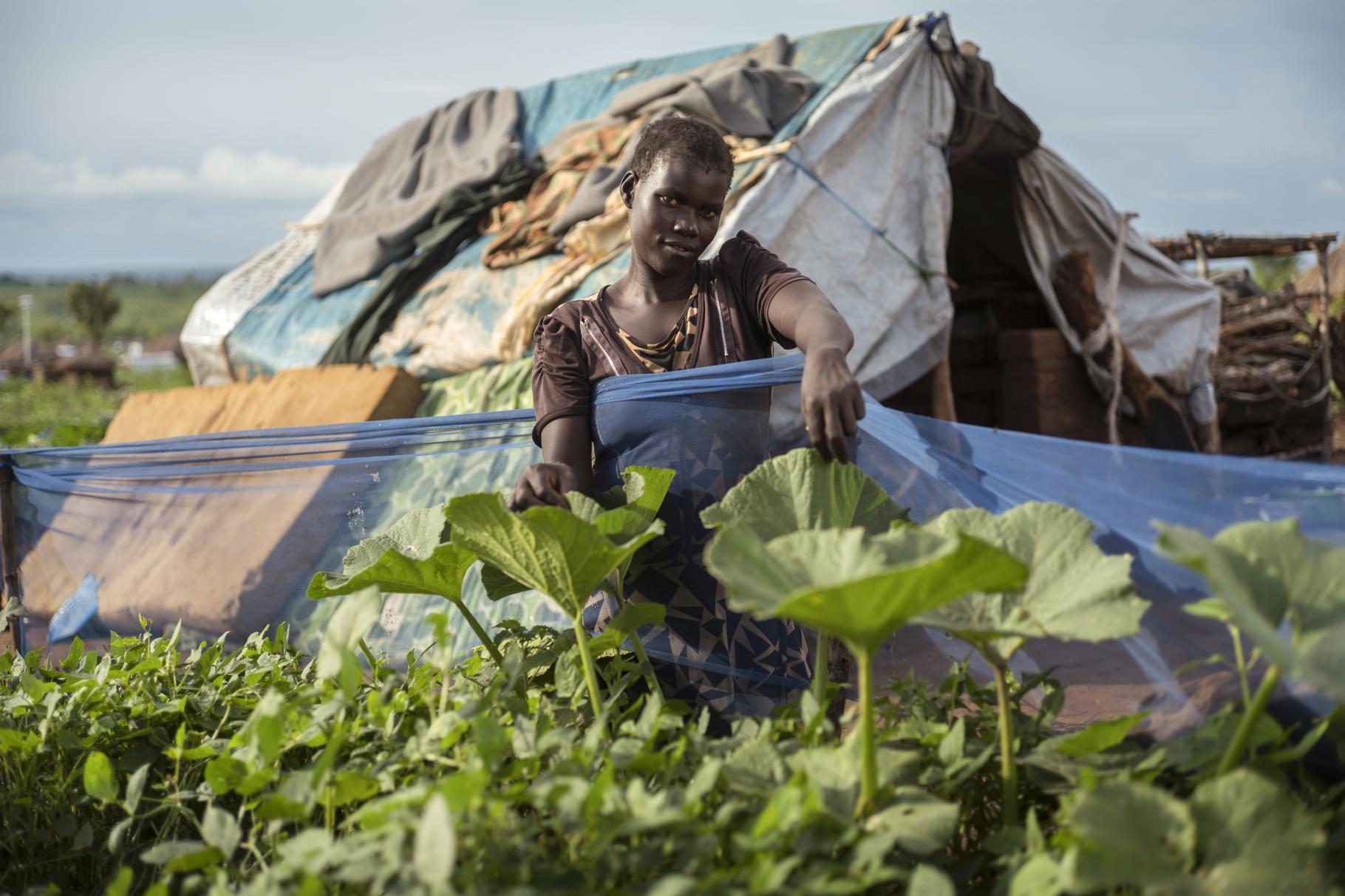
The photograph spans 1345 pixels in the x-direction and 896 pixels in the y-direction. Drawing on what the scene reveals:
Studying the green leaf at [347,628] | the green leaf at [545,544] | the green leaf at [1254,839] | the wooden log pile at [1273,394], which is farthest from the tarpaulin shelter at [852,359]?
the wooden log pile at [1273,394]

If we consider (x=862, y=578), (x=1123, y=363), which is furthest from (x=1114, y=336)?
(x=862, y=578)

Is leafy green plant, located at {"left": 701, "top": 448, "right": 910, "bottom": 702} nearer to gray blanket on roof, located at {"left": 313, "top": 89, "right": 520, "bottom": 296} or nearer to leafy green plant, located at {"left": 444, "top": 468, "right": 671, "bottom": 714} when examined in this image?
leafy green plant, located at {"left": 444, "top": 468, "right": 671, "bottom": 714}

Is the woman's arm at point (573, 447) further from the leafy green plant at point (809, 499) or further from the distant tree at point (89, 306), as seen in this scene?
the distant tree at point (89, 306)

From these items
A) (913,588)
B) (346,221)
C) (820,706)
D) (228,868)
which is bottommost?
(228,868)

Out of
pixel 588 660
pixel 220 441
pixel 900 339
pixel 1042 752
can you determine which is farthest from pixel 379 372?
pixel 1042 752

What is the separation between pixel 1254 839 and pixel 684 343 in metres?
1.05

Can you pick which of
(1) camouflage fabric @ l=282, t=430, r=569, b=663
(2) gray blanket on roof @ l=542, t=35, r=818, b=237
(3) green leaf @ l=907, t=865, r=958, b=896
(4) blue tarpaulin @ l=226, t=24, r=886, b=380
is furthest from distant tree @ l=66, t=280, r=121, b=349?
(3) green leaf @ l=907, t=865, r=958, b=896

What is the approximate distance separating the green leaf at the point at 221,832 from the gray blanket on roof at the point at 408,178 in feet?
14.5

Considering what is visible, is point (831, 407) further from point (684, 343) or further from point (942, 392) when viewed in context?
point (942, 392)

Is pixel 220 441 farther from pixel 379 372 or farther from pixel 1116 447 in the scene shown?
pixel 1116 447

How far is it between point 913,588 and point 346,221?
5197 mm

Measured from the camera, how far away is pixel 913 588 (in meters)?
0.80

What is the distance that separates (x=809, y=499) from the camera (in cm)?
115

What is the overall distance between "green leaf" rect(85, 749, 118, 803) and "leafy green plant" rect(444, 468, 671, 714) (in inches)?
16.7
